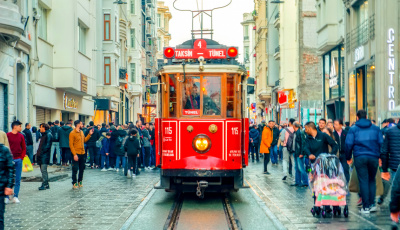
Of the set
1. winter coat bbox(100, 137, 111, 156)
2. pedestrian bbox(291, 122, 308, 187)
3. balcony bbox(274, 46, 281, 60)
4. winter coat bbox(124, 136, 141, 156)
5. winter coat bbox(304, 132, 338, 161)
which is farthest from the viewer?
balcony bbox(274, 46, 281, 60)

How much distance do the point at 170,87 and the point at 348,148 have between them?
166 inches

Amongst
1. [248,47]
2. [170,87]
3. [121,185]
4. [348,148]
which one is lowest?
[121,185]

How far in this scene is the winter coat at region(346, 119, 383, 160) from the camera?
10820 mm

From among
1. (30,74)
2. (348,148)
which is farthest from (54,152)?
(348,148)

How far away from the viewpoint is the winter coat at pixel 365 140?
10820 mm

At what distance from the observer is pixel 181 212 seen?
1171cm

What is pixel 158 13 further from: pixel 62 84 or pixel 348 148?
pixel 348 148

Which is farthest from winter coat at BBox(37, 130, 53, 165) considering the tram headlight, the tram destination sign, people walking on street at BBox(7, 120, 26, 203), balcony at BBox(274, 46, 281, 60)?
balcony at BBox(274, 46, 281, 60)

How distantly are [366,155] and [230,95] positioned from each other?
3505mm

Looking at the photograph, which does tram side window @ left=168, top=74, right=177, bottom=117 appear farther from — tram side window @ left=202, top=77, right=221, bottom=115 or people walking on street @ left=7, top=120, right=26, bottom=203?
people walking on street @ left=7, top=120, right=26, bottom=203

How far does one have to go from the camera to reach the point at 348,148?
11.1m

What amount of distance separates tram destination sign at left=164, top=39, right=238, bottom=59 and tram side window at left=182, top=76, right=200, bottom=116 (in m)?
0.54

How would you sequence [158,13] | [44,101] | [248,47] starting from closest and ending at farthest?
[44,101] → [158,13] → [248,47]

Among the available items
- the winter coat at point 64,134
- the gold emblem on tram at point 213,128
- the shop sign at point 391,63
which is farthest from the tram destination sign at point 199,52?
the winter coat at point 64,134
